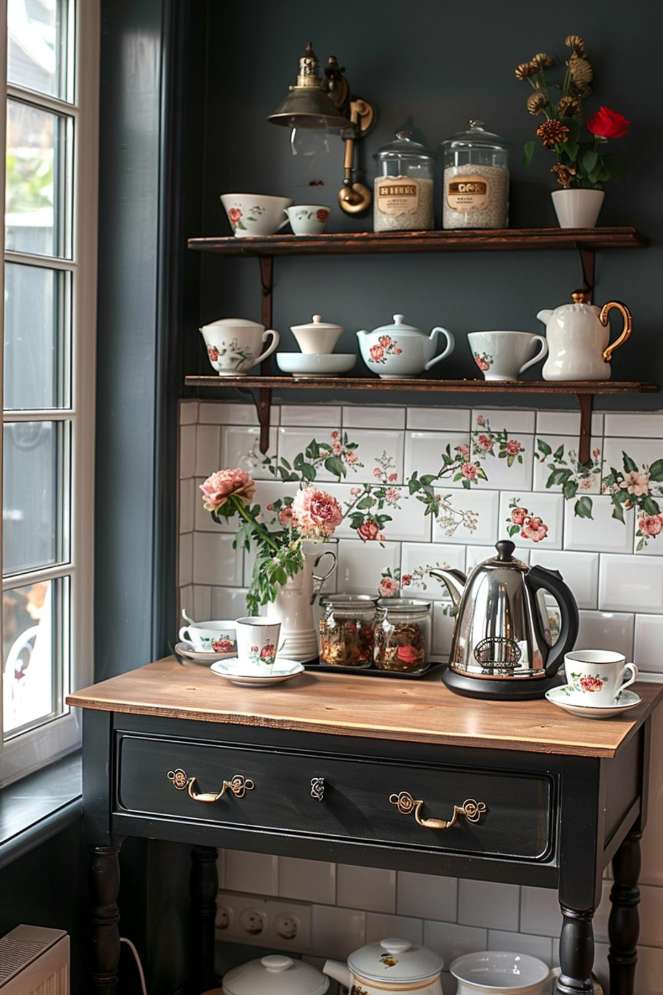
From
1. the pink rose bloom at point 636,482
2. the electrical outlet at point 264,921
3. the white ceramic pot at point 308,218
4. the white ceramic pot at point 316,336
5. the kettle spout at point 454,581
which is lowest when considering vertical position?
the electrical outlet at point 264,921

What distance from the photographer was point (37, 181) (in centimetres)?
245

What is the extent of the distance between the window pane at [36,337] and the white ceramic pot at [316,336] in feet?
1.55

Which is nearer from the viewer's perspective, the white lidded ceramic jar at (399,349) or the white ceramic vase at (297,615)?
the white lidded ceramic jar at (399,349)

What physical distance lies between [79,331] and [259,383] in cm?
38

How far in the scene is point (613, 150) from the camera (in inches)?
98.7

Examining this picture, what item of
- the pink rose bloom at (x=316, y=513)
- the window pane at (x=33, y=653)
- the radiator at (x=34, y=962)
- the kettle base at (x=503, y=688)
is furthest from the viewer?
the pink rose bloom at (x=316, y=513)

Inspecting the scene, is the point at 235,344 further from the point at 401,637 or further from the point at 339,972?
the point at 339,972

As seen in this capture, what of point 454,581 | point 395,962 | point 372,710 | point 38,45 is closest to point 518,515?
point 454,581

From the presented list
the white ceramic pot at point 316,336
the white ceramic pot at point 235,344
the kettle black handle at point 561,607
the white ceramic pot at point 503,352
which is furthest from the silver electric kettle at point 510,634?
the white ceramic pot at point 235,344

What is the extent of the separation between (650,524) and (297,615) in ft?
2.41

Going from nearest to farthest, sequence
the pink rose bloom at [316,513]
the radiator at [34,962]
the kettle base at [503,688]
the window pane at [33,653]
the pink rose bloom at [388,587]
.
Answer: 1. the radiator at [34,962]
2. the kettle base at [503,688]
3. the window pane at [33,653]
4. the pink rose bloom at [316,513]
5. the pink rose bloom at [388,587]

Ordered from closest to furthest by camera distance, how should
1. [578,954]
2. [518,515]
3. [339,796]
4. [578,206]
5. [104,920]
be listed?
[578,954], [339,796], [104,920], [578,206], [518,515]

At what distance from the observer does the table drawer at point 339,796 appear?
2092mm

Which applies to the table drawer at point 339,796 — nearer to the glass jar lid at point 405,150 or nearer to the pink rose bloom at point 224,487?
the pink rose bloom at point 224,487
